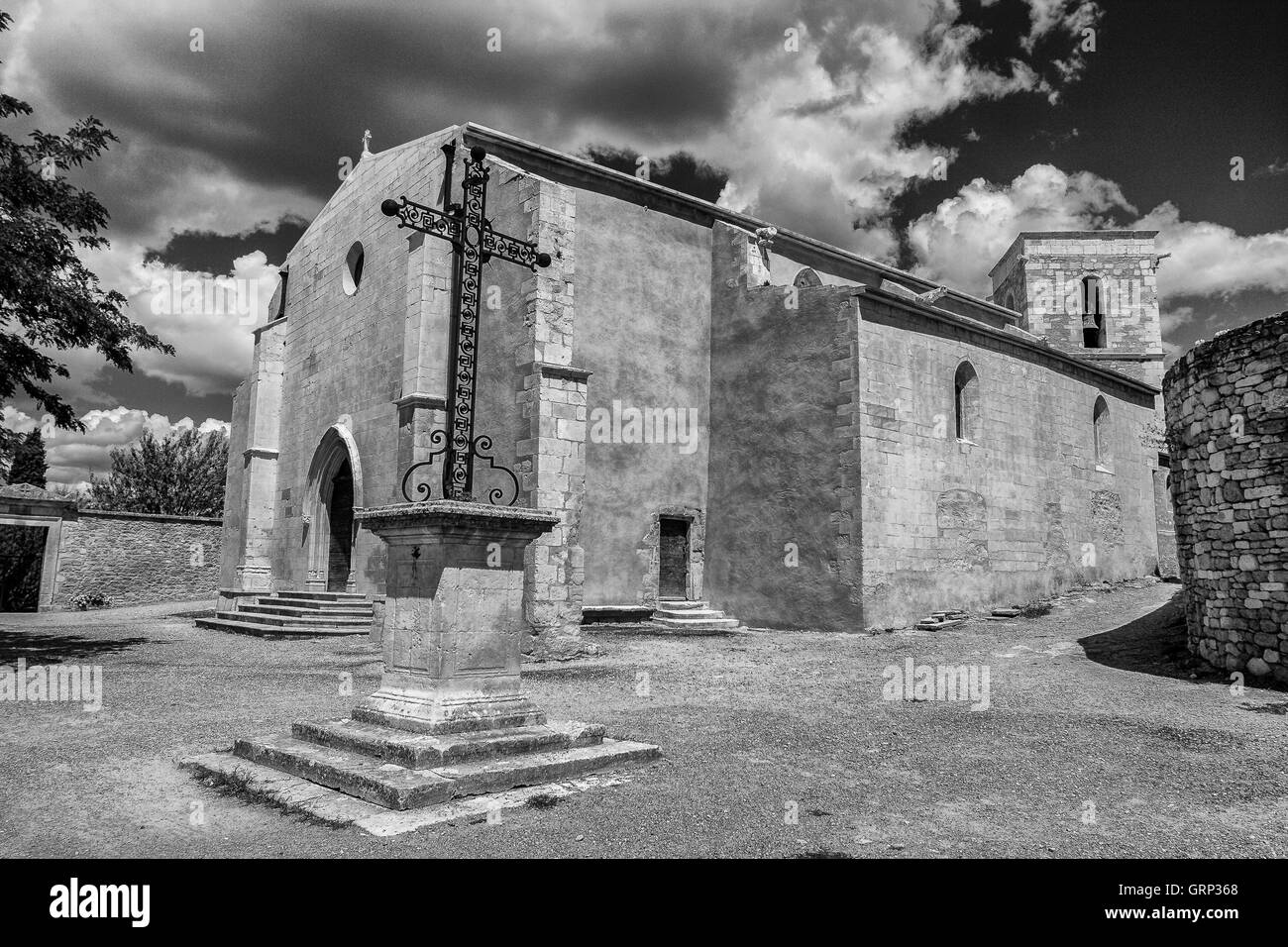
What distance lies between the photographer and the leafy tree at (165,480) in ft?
130

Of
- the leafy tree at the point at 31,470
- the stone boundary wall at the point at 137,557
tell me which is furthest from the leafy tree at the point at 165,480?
the stone boundary wall at the point at 137,557

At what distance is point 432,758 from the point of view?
16.5 feet

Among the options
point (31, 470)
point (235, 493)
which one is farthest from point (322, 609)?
point (31, 470)

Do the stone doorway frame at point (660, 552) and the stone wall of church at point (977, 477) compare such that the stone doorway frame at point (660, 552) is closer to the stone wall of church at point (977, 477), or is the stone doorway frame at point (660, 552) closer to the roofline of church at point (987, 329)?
the stone wall of church at point (977, 477)

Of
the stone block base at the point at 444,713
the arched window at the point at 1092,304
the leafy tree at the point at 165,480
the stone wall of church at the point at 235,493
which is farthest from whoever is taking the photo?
the leafy tree at the point at 165,480

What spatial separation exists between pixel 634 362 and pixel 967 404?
6.90m

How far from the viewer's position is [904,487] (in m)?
15.0

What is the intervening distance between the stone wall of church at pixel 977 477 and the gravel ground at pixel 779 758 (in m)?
2.92

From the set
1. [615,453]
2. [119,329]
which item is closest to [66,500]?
[119,329]

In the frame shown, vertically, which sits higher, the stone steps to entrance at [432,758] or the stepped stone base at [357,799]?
the stone steps to entrance at [432,758]

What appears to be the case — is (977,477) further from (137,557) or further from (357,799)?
(137,557)

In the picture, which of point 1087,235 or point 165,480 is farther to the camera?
point 165,480

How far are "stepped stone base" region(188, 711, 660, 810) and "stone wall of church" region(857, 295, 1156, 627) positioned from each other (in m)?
9.40
